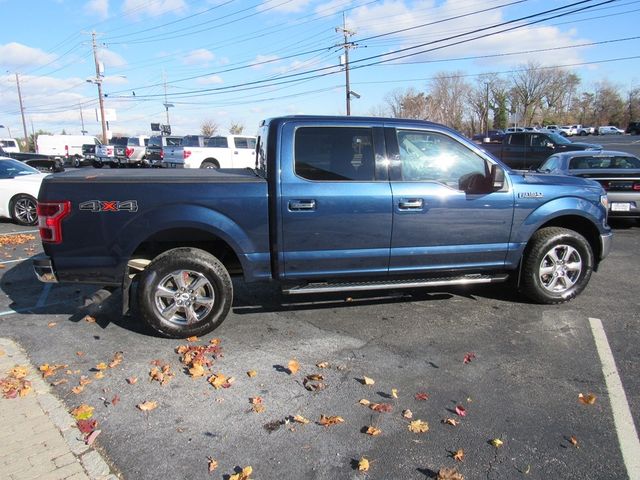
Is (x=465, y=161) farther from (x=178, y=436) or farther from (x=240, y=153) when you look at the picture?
(x=240, y=153)

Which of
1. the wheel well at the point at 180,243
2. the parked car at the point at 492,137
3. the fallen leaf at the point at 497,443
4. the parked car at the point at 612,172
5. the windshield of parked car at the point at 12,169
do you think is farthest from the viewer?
the parked car at the point at 492,137

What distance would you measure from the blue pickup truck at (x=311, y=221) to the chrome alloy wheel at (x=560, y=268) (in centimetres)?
4

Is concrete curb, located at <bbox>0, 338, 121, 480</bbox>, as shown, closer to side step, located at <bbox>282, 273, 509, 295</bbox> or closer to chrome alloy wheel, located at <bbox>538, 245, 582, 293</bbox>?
side step, located at <bbox>282, 273, 509, 295</bbox>

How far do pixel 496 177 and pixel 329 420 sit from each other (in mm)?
2879

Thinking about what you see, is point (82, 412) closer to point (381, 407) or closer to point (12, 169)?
point (381, 407)

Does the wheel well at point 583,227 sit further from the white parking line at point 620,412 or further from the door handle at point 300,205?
the door handle at point 300,205

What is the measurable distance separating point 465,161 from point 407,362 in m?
2.10

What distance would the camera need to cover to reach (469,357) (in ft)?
13.7

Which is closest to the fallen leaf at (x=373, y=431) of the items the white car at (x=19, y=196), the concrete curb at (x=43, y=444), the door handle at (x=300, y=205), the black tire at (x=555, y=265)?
the concrete curb at (x=43, y=444)

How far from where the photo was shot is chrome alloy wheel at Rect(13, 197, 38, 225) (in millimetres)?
10938

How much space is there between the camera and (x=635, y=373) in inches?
152

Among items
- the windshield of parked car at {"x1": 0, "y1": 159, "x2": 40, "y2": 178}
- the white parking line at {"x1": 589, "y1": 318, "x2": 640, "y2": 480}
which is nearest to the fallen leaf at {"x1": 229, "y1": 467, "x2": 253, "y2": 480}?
the white parking line at {"x1": 589, "y1": 318, "x2": 640, "y2": 480}

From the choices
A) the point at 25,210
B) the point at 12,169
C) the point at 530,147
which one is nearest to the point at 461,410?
the point at 25,210

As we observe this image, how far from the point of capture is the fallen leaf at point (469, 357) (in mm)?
4105
